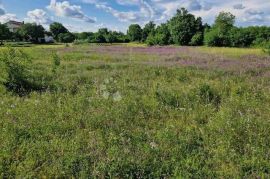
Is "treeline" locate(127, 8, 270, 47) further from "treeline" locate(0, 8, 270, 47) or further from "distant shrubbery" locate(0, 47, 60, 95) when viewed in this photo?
"distant shrubbery" locate(0, 47, 60, 95)

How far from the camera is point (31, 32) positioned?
396 ft

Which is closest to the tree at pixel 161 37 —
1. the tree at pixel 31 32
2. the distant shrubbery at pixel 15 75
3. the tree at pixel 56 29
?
the tree at pixel 31 32

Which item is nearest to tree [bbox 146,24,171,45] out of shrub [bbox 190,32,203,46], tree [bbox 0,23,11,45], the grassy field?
shrub [bbox 190,32,203,46]

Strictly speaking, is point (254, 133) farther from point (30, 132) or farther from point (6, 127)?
point (6, 127)

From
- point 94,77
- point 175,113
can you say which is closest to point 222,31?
point 94,77

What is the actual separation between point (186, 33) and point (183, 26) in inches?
124

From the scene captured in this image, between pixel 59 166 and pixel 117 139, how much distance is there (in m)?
1.56

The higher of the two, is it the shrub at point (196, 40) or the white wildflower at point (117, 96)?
the white wildflower at point (117, 96)

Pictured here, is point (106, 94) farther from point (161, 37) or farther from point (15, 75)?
point (161, 37)

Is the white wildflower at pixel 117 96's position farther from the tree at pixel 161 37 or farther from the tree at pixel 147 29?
the tree at pixel 147 29

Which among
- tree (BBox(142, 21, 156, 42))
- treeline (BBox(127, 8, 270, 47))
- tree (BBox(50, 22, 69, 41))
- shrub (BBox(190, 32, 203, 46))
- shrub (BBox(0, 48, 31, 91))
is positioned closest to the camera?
shrub (BBox(0, 48, 31, 91))

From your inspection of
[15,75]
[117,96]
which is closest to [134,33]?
[15,75]

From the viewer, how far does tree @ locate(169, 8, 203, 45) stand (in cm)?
9096

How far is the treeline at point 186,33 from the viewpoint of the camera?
Result: 7910 cm
